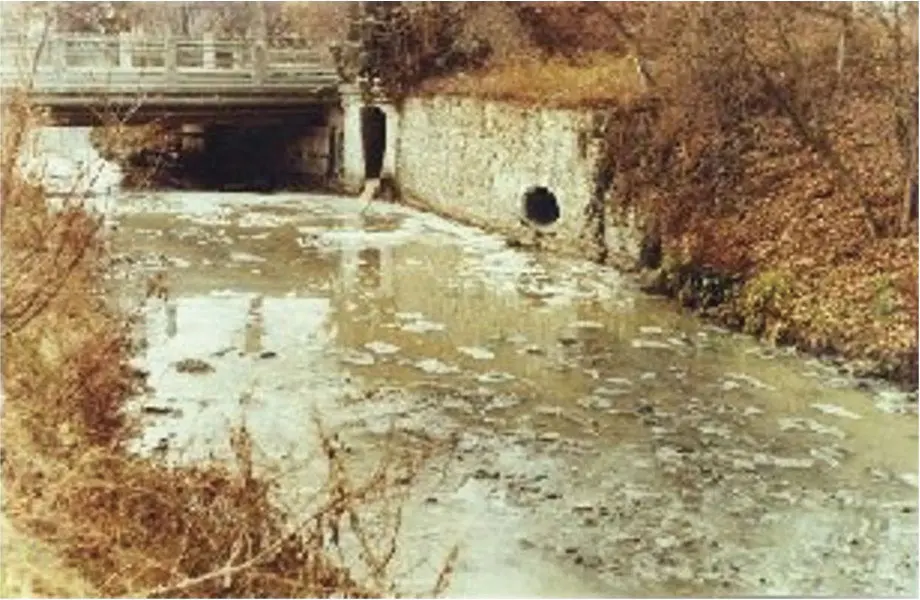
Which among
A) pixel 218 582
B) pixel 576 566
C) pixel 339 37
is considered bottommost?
pixel 576 566

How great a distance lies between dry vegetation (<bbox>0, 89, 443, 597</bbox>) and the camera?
276 inches

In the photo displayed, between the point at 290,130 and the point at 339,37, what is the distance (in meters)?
2.90

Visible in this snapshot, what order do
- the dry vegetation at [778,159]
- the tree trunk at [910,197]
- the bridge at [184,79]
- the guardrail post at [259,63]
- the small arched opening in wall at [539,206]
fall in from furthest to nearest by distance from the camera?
the guardrail post at [259,63]
the bridge at [184,79]
the small arched opening in wall at [539,206]
the tree trunk at [910,197]
the dry vegetation at [778,159]

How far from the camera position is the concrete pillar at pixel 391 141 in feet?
91.8

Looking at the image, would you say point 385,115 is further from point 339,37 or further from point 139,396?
point 139,396

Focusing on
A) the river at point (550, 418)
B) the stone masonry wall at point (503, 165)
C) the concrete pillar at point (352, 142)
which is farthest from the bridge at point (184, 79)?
the river at point (550, 418)

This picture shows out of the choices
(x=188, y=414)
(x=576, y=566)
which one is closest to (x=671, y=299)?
(x=188, y=414)

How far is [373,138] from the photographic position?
2934 centimetres

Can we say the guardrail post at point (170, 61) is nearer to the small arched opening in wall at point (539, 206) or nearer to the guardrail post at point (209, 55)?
the guardrail post at point (209, 55)

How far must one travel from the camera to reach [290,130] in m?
31.8

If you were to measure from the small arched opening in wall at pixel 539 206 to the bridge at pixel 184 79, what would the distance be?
861cm

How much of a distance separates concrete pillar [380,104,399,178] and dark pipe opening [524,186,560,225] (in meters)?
6.04

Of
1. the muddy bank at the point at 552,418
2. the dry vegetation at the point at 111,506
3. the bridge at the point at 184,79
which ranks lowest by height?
the muddy bank at the point at 552,418

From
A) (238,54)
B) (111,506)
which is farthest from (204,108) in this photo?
(111,506)
